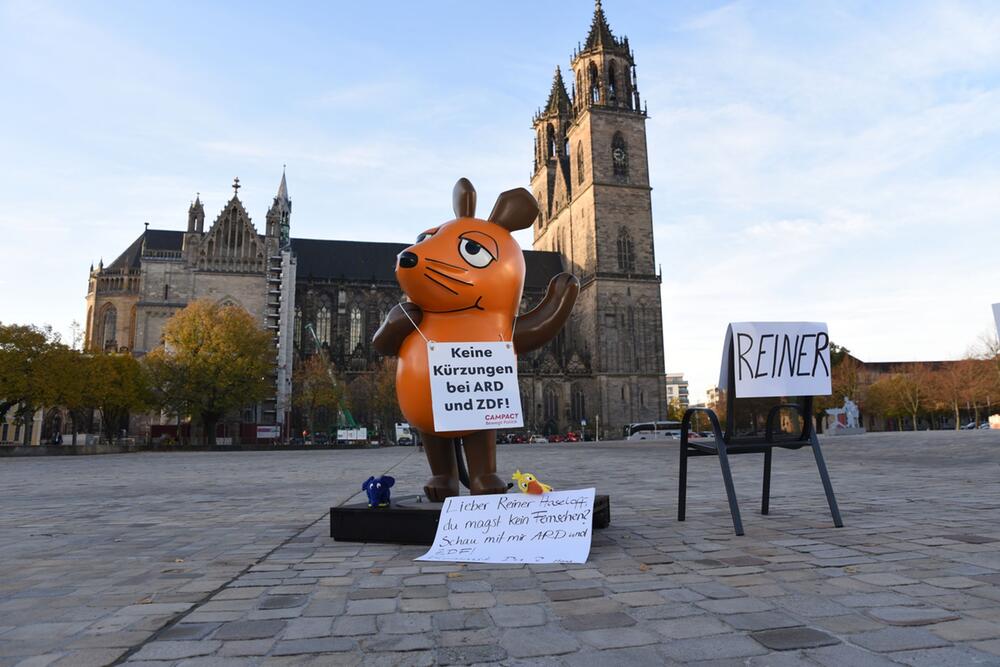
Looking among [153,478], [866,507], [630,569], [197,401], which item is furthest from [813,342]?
[197,401]

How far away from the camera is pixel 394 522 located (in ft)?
14.5

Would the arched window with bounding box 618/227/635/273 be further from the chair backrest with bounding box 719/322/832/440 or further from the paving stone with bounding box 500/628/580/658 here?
the paving stone with bounding box 500/628/580/658

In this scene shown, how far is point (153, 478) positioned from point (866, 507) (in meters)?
12.4

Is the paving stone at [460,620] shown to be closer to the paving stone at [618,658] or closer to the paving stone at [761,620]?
Answer: the paving stone at [618,658]

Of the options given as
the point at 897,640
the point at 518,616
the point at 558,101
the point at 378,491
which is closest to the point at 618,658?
the point at 518,616

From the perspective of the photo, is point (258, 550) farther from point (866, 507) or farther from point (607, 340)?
point (607, 340)

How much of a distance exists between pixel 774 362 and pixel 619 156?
54.0 meters

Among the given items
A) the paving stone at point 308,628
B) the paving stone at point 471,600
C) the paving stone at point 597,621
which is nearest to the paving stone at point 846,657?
the paving stone at point 597,621

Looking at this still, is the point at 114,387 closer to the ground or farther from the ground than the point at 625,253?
closer to the ground

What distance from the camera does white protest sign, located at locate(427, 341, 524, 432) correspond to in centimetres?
447

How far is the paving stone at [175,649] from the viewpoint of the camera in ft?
7.08

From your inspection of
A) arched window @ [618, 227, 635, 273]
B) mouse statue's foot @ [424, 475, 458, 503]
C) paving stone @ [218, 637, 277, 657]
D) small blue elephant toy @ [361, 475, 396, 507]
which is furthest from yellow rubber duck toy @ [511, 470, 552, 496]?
arched window @ [618, 227, 635, 273]

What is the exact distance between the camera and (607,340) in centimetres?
5403

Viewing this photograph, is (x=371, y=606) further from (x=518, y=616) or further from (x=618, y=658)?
(x=618, y=658)
